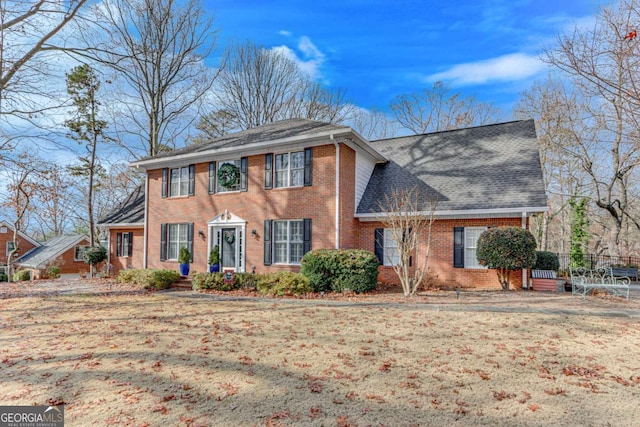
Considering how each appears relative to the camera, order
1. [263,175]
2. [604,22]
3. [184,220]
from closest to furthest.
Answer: [604,22] < [263,175] < [184,220]

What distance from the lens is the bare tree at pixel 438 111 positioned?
26891mm

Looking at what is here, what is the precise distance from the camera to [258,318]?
7551mm

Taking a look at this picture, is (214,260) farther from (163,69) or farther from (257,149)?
(163,69)

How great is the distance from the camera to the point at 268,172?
44.3 ft

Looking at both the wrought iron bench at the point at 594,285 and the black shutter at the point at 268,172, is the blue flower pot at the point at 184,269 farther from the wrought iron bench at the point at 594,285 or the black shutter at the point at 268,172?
the wrought iron bench at the point at 594,285

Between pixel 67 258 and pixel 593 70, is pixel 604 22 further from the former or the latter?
pixel 67 258

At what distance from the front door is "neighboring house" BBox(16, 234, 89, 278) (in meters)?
16.5

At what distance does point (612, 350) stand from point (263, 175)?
11.2 metres

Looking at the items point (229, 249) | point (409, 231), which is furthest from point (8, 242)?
point (409, 231)

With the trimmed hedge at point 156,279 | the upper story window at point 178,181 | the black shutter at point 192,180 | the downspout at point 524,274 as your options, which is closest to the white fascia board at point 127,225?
the upper story window at point 178,181

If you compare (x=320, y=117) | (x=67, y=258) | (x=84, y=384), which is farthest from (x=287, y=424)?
(x=67, y=258)

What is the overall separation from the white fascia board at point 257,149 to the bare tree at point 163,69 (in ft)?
24.6

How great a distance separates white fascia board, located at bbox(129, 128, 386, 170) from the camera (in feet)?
39.7

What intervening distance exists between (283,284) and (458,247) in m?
6.02
